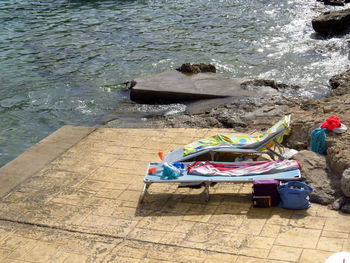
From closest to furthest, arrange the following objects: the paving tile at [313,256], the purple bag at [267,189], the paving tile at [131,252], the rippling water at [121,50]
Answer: the paving tile at [313,256], the paving tile at [131,252], the purple bag at [267,189], the rippling water at [121,50]

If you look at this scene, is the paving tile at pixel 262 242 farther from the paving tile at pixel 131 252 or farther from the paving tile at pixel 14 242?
the paving tile at pixel 14 242

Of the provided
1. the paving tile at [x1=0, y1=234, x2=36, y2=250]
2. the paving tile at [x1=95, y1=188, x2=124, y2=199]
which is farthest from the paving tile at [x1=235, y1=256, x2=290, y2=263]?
the paving tile at [x1=0, y1=234, x2=36, y2=250]

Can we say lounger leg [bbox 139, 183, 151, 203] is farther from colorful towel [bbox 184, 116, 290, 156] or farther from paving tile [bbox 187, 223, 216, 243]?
paving tile [bbox 187, 223, 216, 243]

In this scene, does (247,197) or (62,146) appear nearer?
(247,197)

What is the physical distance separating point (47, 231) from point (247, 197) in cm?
279

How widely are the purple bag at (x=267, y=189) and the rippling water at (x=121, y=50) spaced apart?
5719 millimetres

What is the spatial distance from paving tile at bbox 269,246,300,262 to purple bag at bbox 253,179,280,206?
956mm

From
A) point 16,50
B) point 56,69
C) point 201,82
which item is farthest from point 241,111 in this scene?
point 16,50

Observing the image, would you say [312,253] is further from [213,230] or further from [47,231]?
[47,231]

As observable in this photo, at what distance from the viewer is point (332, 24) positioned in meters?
17.2

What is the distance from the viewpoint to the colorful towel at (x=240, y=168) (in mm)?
7047

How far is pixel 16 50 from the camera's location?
57.2 feet

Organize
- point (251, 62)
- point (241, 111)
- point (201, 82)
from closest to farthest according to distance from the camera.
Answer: point (241, 111) < point (201, 82) < point (251, 62)

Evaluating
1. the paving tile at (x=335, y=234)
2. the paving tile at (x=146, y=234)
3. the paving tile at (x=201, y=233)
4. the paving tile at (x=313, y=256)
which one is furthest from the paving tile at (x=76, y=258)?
the paving tile at (x=335, y=234)
